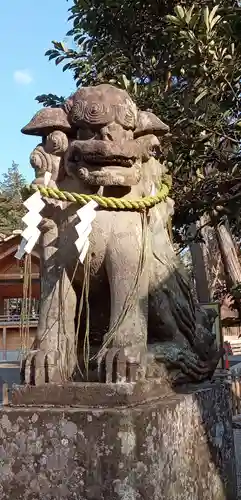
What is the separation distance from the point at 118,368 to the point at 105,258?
49cm

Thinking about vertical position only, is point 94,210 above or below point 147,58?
below

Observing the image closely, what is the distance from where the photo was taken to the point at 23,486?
2105mm

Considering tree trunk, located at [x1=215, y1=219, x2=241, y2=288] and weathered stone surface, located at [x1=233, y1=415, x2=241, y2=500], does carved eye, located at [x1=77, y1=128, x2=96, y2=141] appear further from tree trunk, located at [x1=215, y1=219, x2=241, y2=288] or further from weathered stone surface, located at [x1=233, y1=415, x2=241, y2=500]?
tree trunk, located at [x1=215, y1=219, x2=241, y2=288]

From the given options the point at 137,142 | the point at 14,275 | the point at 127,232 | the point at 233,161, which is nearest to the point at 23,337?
the point at 127,232

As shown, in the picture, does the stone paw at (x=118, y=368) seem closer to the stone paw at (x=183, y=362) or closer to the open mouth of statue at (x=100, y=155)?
the stone paw at (x=183, y=362)

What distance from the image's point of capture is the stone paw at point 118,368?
2.10 m

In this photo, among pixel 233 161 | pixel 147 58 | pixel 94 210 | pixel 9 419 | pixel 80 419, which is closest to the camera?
pixel 80 419

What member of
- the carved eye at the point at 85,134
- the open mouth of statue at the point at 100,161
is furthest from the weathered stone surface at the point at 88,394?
the carved eye at the point at 85,134

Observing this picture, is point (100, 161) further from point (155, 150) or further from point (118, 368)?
point (118, 368)

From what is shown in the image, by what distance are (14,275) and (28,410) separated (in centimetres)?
1860

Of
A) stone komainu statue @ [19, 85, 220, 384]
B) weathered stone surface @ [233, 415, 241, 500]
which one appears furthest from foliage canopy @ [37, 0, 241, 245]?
stone komainu statue @ [19, 85, 220, 384]

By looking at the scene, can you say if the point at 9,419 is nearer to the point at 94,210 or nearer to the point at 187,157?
the point at 94,210

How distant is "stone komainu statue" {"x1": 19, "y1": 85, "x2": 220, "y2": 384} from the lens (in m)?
2.32

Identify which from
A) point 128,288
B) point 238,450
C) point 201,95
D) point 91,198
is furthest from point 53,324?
point 238,450
